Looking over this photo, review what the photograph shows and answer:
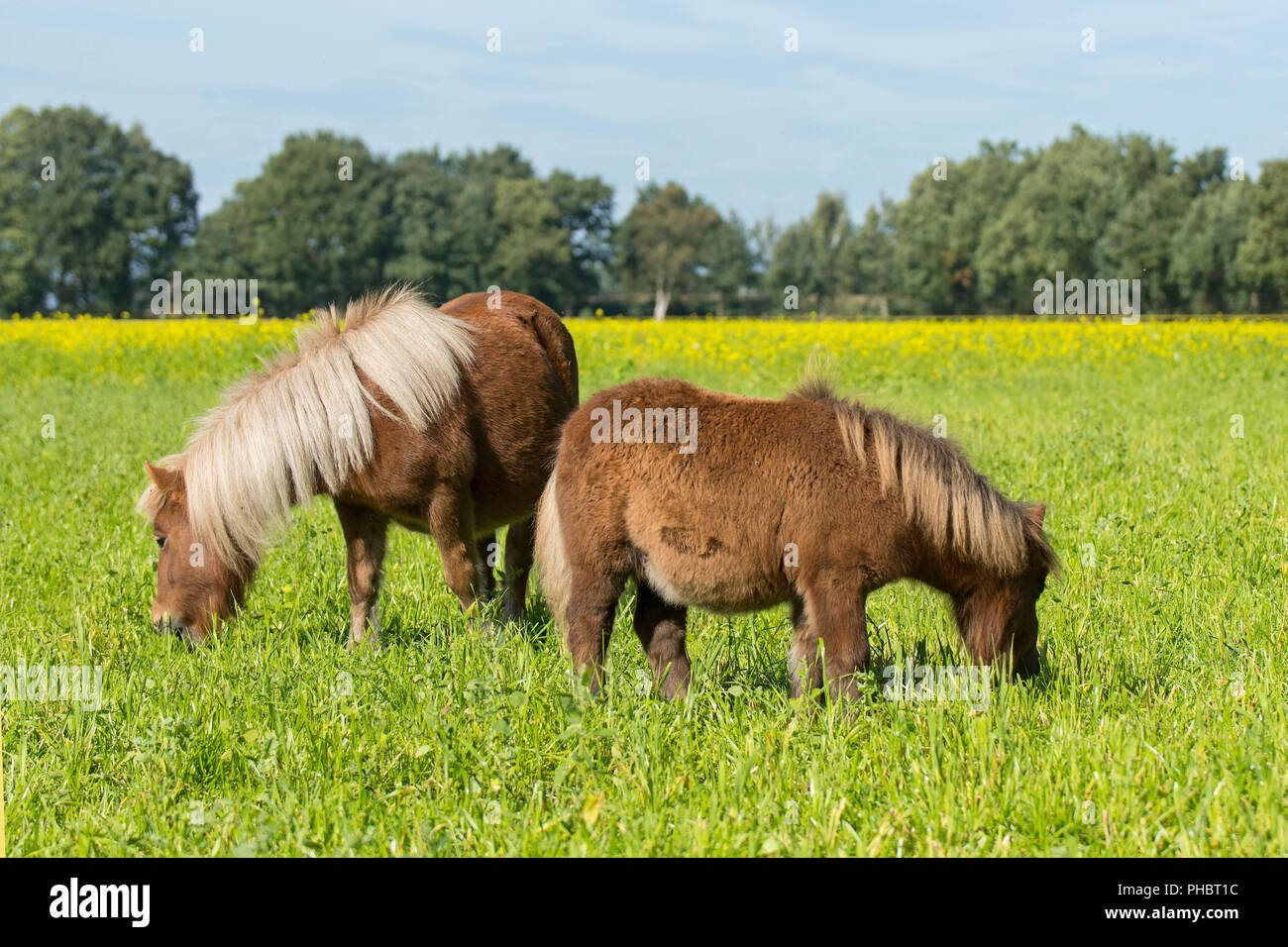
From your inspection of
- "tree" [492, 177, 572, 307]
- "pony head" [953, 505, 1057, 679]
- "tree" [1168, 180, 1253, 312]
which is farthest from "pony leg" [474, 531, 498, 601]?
"tree" [1168, 180, 1253, 312]

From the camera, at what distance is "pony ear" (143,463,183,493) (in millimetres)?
5289

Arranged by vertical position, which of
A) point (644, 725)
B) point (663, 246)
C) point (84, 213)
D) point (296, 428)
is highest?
point (84, 213)

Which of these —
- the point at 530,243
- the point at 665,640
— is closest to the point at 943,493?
the point at 665,640

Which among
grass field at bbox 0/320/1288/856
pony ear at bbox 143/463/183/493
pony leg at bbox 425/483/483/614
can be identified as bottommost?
grass field at bbox 0/320/1288/856

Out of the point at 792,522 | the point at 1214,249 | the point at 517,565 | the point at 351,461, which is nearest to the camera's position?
the point at 792,522

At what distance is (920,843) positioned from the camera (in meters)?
3.15

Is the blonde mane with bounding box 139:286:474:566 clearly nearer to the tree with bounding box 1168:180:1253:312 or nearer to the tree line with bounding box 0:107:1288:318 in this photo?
the tree line with bounding box 0:107:1288:318

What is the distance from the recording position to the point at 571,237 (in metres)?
67.5

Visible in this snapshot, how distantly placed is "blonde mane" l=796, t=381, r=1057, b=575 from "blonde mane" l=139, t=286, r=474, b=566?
2416 mm

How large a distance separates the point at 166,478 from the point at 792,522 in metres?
3.42

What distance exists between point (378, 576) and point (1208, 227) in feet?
194

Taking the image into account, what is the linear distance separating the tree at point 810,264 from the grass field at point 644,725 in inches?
1936

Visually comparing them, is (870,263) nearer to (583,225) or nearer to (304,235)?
(583,225)

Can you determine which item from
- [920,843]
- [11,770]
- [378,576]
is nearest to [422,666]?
[378,576]
